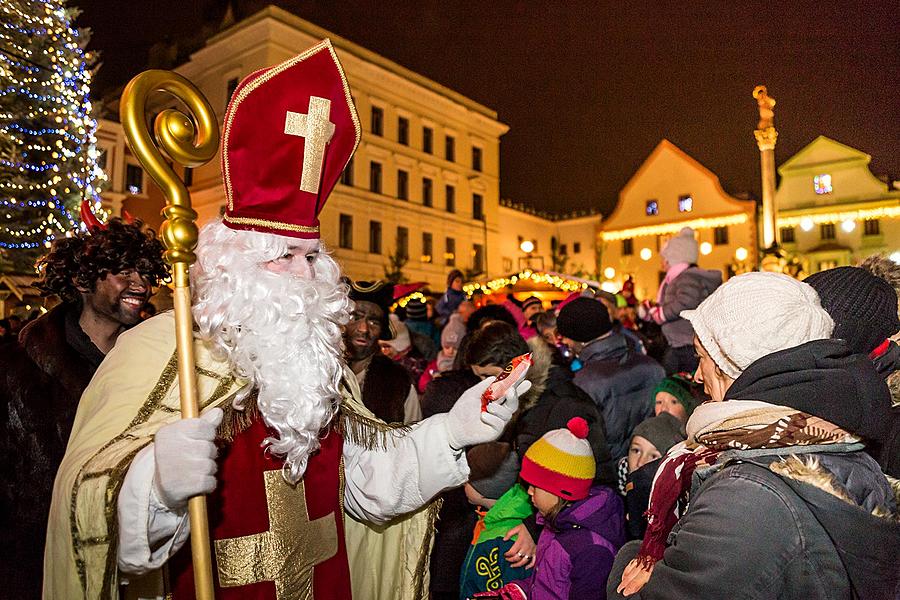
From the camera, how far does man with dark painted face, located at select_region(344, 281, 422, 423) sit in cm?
452

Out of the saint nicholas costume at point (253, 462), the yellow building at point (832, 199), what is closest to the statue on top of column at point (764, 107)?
the saint nicholas costume at point (253, 462)

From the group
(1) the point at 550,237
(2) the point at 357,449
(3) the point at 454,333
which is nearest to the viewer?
(2) the point at 357,449

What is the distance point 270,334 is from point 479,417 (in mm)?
849

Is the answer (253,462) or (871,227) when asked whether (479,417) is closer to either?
(253,462)

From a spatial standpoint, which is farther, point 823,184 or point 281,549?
point 823,184

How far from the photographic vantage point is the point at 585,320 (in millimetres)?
5199

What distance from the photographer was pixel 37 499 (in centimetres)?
301

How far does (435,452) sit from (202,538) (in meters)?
0.96

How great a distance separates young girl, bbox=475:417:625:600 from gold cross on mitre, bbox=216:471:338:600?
4.21 feet

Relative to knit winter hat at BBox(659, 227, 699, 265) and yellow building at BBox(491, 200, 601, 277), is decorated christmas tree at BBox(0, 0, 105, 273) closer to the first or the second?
knit winter hat at BBox(659, 227, 699, 265)

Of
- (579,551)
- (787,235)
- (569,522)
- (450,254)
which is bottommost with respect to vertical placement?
(579,551)

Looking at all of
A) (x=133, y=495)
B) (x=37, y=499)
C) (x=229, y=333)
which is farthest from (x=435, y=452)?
(x=37, y=499)

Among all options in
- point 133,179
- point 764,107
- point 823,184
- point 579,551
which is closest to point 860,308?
point 579,551

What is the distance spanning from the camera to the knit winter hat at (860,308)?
8.13 feet
